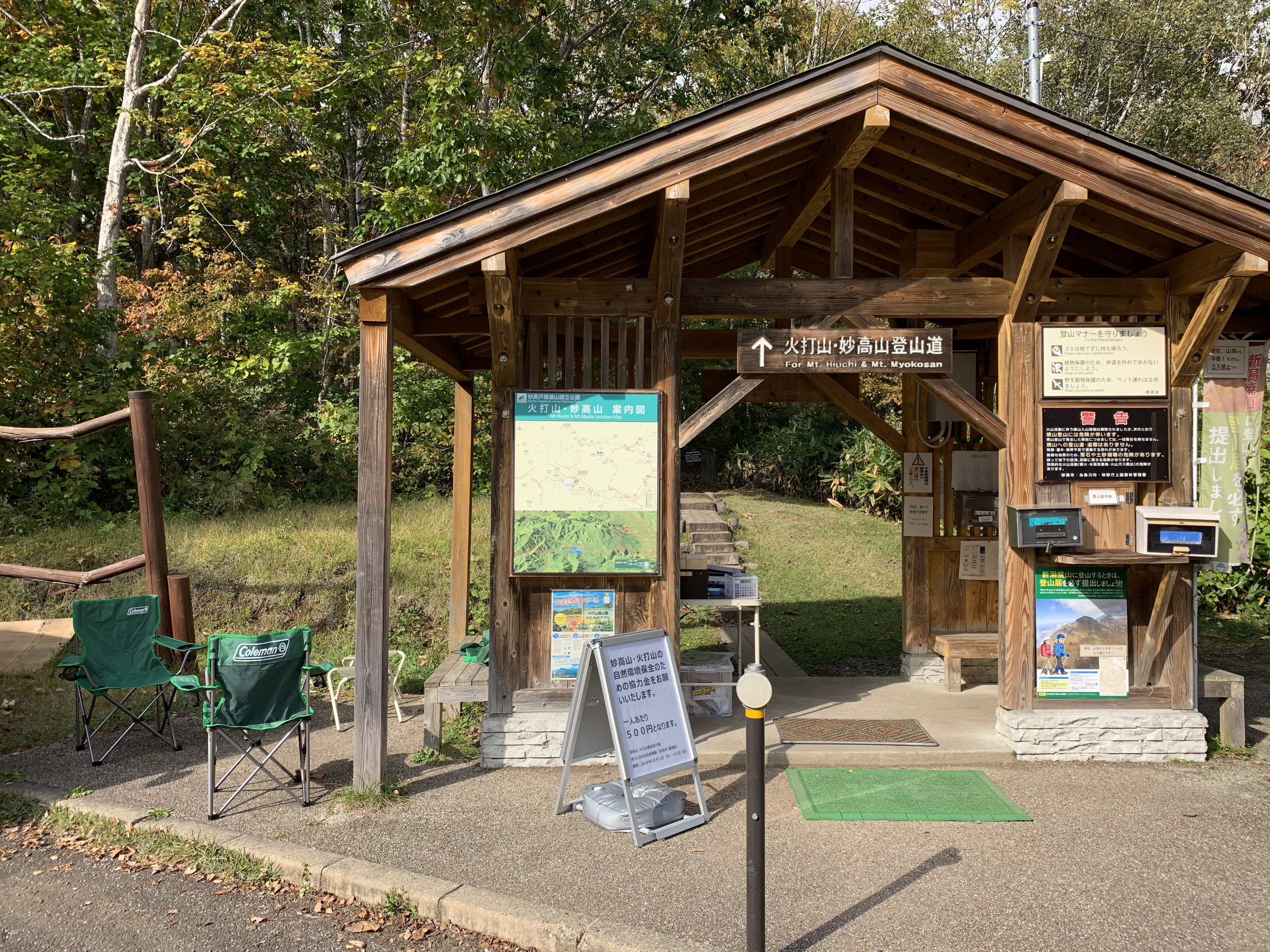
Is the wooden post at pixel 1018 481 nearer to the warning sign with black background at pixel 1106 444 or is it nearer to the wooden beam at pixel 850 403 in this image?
the warning sign with black background at pixel 1106 444

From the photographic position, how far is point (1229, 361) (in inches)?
257

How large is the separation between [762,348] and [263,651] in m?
3.76

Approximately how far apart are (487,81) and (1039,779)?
13.5 metres

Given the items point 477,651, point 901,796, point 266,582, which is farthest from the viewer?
point 266,582

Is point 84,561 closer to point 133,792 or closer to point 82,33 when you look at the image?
point 133,792

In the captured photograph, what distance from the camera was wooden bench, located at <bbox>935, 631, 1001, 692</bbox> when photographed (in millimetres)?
7555

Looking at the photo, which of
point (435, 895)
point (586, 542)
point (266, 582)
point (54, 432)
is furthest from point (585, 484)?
point (266, 582)

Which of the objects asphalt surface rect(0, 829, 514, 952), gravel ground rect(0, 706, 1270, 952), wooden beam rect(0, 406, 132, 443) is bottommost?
asphalt surface rect(0, 829, 514, 952)

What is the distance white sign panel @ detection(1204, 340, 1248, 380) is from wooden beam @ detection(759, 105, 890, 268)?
3126 mm

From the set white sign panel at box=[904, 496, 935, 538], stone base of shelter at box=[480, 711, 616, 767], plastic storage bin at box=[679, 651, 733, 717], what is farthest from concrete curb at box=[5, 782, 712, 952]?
white sign panel at box=[904, 496, 935, 538]

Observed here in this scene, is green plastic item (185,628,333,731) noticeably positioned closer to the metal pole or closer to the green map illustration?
the green map illustration

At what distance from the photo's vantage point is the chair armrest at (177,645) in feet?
21.8

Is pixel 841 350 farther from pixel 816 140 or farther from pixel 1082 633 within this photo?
pixel 1082 633

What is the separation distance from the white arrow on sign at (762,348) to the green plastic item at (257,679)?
343 cm
